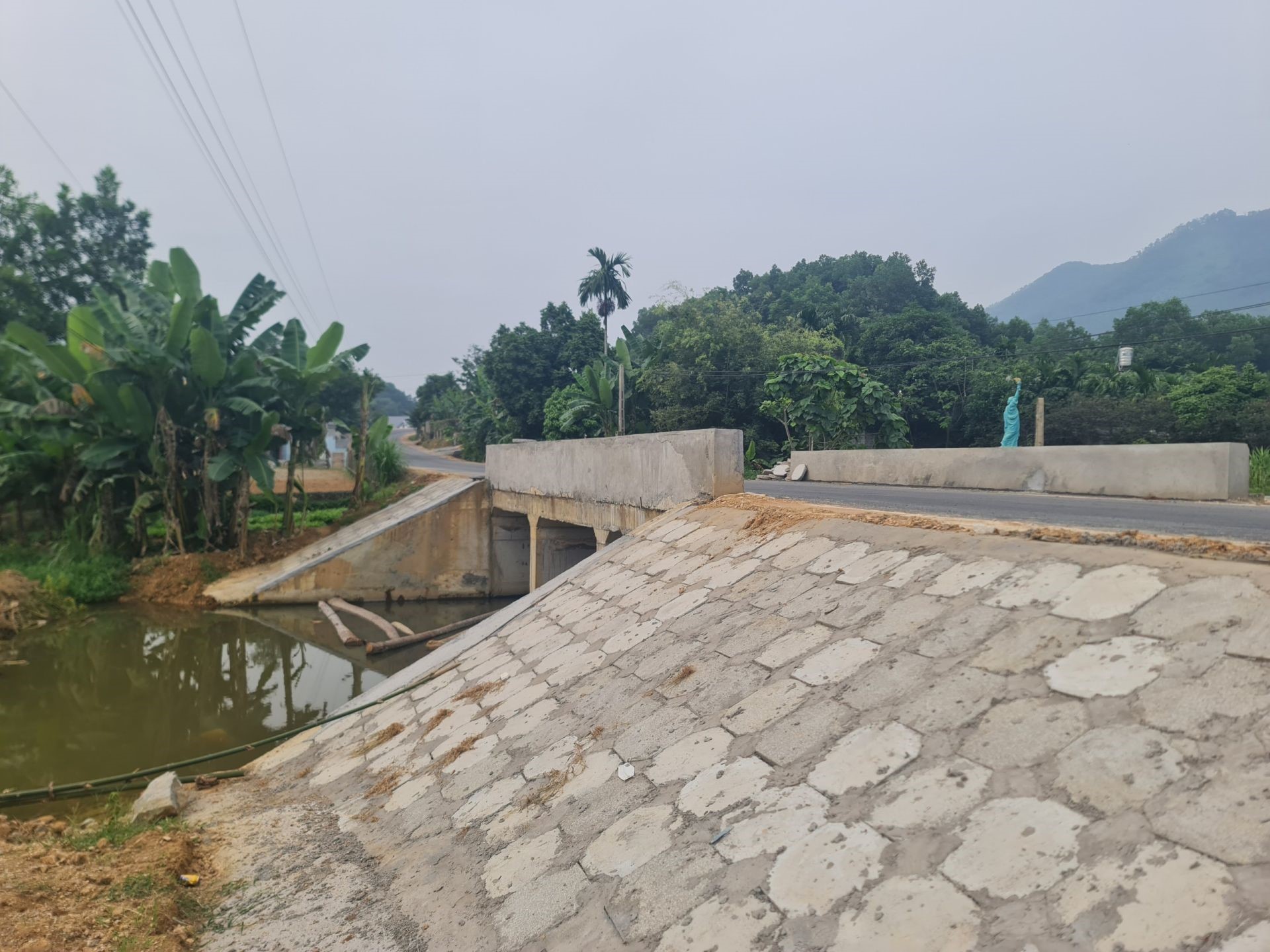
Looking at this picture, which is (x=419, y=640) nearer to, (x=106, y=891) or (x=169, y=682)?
(x=169, y=682)

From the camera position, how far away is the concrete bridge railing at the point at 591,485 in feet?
23.8

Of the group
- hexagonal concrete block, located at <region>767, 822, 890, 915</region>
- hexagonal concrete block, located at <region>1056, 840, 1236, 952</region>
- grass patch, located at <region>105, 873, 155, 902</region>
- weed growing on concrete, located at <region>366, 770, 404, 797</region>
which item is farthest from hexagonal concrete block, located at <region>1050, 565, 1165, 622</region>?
grass patch, located at <region>105, 873, 155, 902</region>

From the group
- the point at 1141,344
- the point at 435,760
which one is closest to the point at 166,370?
the point at 435,760

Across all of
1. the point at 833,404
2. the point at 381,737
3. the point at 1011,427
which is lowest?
the point at 381,737

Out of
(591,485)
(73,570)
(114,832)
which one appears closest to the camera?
(114,832)

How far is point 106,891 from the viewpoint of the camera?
10.7 ft

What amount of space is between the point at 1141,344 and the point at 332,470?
3241 centimetres

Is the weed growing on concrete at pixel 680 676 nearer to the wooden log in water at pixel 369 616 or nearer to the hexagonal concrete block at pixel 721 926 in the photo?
the hexagonal concrete block at pixel 721 926

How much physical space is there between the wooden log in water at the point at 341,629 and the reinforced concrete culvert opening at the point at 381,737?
22.0 feet

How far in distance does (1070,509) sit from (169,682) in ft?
36.7

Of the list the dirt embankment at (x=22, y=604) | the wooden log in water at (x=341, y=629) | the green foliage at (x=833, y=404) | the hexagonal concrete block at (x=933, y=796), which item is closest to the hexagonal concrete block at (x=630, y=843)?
the hexagonal concrete block at (x=933, y=796)

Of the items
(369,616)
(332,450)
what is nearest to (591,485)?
(369,616)

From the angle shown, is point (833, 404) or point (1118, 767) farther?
point (833, 404)

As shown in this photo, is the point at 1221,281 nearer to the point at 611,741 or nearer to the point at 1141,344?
the point at 1141,344
